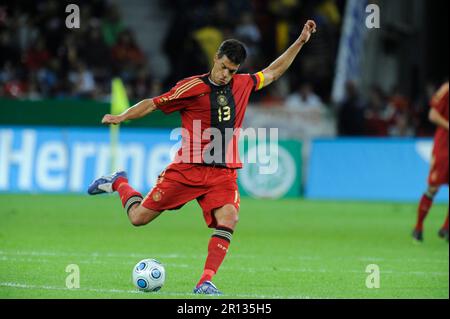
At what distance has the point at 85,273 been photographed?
34.0 feet

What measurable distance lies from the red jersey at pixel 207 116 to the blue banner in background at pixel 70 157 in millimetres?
10338

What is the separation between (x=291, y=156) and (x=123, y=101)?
135 inches

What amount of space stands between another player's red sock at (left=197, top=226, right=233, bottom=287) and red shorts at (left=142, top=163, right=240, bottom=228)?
0.24 m

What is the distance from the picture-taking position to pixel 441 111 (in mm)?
14211

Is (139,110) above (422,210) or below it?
above

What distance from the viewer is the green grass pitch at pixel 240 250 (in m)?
9.73

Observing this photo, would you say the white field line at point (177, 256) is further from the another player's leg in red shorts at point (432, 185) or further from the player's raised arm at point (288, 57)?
the player's raised arm at point (288, 57)

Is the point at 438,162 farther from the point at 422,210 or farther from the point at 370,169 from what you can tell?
the point at 370,169

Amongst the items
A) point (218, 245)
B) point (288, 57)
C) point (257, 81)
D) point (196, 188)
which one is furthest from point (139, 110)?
point (288, 57)

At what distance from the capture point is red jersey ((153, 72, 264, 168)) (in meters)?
9.59

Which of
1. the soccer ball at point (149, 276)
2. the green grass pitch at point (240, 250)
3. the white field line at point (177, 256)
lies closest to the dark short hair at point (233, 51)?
the soccer ball at point (149, 276)

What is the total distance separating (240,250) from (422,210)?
8.94ft
